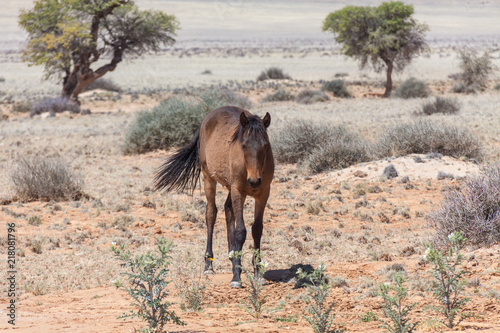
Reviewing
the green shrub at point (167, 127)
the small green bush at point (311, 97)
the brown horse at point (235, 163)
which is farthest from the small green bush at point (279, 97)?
the brown horse at point (235, 163)

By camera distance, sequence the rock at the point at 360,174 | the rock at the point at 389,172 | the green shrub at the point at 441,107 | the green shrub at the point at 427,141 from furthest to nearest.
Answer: the green shrub at the point at 441,107, the green shrub at the point at 427,141, the rock at the point at 360,174, the rock at the point at 389,172

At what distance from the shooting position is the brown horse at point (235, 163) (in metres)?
6.31

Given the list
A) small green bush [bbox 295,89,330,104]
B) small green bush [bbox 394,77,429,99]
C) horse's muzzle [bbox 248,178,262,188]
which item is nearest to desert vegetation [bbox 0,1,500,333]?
horse's muzzle [bbox 248,178,262,188]

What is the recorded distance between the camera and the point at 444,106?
21.5 metres

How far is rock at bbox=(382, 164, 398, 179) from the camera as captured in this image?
12.4 meters

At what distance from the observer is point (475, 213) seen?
7.33m

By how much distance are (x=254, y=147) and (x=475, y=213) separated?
3.11m

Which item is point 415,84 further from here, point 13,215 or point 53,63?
point 13,215

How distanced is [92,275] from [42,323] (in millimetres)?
2208

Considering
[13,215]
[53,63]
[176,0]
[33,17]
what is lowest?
[13,215]

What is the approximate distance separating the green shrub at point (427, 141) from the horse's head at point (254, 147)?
7.96m

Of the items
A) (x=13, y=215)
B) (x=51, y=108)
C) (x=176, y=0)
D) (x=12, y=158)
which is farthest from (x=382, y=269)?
(x=176, y=0)

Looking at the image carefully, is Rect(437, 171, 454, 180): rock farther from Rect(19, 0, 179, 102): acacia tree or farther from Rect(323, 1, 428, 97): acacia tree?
Rect(323, 1, 428, 97): acacia tree

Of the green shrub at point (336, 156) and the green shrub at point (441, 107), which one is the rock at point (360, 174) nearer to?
the green shrub at point (336, 156)
